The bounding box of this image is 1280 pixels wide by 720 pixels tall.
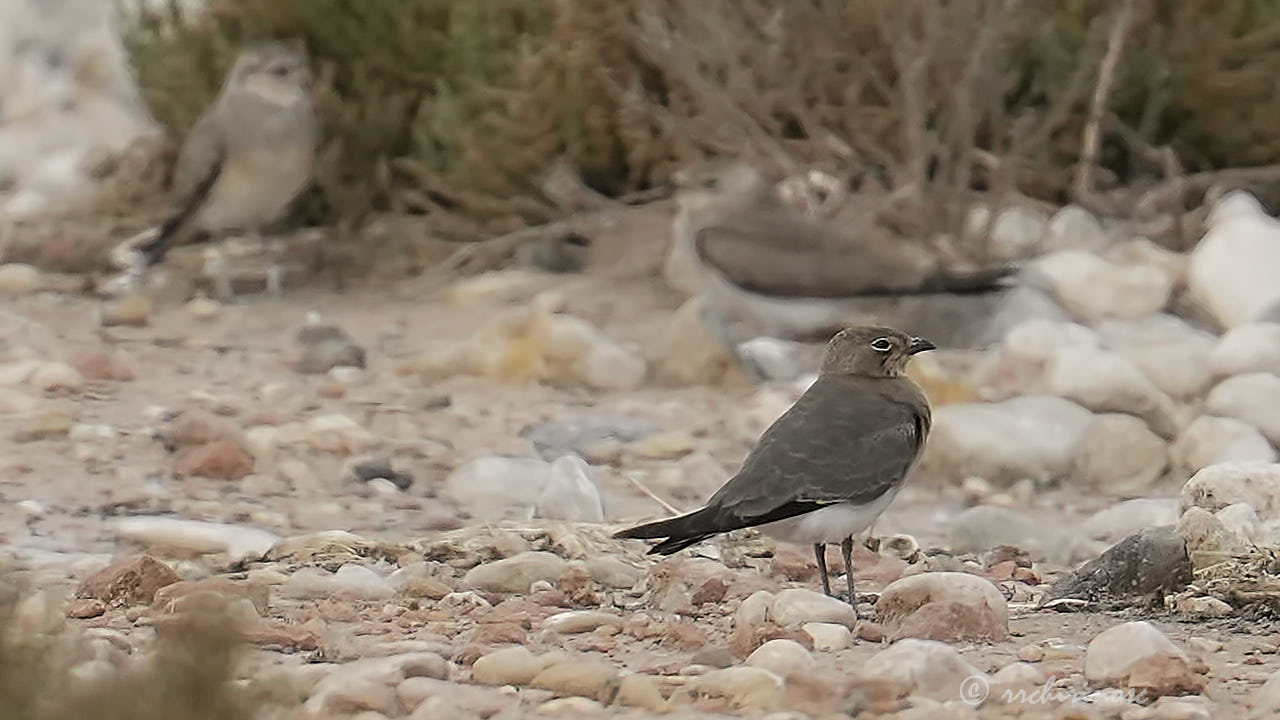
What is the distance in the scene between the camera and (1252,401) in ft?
19.1

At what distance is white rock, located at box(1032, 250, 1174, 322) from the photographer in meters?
6.90

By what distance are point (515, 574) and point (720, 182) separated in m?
3.90

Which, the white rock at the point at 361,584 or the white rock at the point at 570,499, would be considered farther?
the white rock at the point at 570,499

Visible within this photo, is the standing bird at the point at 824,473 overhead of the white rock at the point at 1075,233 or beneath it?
beneath

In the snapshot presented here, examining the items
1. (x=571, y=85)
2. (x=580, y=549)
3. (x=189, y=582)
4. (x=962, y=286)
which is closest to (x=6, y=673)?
(x=189, y=582)

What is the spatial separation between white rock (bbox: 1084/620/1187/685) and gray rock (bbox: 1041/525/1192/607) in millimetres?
627

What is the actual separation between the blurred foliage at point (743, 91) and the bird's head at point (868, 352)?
263cm

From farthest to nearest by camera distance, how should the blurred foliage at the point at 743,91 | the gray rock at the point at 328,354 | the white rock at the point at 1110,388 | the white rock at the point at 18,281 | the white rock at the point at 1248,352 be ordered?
the white rock at the point at 18,281, the blurred foliage at the point at 743,91, the gray rock at the point at 328,354, the white rock at the point at 1248,352, the white rock at the point at 1110,388

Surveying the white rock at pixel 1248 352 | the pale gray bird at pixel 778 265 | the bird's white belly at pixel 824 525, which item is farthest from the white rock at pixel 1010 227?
the bird's white belly at pixel 824 525

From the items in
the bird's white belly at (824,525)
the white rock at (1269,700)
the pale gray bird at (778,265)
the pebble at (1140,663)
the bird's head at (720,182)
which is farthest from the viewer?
the bird's head at (720,182)

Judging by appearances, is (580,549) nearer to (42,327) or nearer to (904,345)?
(904,345)

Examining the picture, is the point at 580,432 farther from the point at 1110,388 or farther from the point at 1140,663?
the point at 1140,663

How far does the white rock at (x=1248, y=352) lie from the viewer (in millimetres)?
6086

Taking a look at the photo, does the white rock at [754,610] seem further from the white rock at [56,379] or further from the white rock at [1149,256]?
the white rock at [1149,256]
